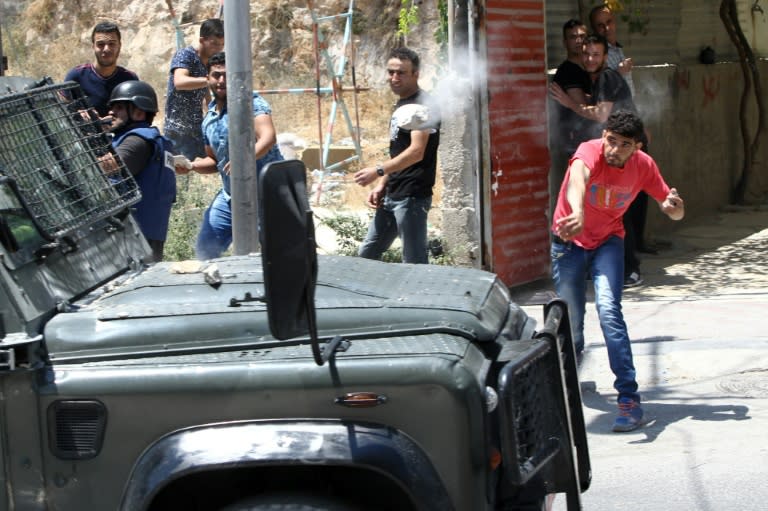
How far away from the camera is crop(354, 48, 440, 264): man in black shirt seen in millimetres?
6984

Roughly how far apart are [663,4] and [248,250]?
8.03m

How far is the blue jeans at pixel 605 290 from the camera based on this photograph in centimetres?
582

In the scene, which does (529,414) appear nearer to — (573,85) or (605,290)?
(605,290)

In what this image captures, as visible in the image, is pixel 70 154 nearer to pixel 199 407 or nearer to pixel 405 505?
pixel 199 407

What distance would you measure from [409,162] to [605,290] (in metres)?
1.66

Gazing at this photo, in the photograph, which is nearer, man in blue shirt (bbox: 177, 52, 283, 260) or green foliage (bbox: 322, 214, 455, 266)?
man in blue shirt (bbox: 177, 52, 283, 260)

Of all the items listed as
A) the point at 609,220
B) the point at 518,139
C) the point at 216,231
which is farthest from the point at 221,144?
the point at 518,139

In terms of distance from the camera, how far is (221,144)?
21.9 feet

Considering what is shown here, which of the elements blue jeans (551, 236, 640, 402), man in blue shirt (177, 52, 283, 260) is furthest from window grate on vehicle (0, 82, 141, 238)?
blue jeans (551, 236, 640, 402)

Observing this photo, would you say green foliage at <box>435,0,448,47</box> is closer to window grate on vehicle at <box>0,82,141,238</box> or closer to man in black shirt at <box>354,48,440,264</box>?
man in black shirt at <box>354,48,440,264</box>

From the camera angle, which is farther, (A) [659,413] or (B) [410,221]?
(B) [410,221]

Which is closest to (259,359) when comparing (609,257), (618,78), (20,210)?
(20,210)

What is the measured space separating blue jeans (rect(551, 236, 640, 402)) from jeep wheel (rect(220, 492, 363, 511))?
296 centimetres

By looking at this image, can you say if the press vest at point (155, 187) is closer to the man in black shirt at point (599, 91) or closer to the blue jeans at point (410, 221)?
the blue jeans at point (410, 221)
